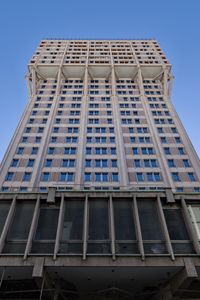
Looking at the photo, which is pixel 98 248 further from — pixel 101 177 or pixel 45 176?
pixel 45 176

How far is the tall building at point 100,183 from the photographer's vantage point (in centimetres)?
1168

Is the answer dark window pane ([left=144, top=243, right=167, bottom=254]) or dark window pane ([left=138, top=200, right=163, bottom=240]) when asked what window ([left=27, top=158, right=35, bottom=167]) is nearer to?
dark window pane ([left=138, top=200, right=163, bottom=240])

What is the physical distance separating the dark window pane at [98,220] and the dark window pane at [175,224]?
388cm

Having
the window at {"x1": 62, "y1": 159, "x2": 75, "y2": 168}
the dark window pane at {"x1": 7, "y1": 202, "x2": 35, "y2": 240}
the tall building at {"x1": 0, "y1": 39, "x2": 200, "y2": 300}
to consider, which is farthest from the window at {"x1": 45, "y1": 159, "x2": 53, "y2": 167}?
the dark window pane at {"x1": 7, "y1": 202, "x2": 35, "y2": 240}

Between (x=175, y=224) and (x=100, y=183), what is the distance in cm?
1493

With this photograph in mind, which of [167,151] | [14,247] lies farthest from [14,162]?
[167,151]

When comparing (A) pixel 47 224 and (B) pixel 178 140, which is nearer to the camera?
(A) pixel 47 224

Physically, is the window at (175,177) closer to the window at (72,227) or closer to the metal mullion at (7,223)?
the window at (72,227)

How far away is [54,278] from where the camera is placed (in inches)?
474

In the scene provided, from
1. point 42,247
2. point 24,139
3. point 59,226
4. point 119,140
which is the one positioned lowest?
point 42,247

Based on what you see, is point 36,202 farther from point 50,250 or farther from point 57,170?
point 57,170

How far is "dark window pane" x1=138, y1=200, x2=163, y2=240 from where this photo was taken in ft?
42.0

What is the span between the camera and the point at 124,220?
1355 cm

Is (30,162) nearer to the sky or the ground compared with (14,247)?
nearer to the sky
